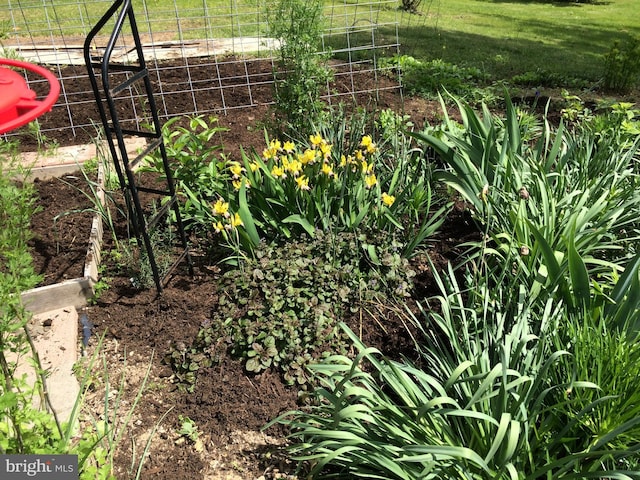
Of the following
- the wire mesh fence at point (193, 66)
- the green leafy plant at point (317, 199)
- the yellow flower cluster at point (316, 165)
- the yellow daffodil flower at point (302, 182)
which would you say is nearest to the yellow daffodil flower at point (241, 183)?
the green leafy plant at point (317, 199)

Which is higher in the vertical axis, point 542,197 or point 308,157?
point 308,157

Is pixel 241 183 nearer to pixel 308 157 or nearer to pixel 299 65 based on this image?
pixel 308 157

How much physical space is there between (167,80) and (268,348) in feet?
13.6

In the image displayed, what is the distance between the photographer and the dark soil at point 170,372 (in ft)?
6.95

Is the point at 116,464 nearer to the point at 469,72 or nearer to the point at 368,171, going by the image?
the point at 368,171

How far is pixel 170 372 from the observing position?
2.48m

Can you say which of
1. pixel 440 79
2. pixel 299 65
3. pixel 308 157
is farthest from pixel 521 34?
pixel 308 157

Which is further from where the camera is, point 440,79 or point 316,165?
point 440,79

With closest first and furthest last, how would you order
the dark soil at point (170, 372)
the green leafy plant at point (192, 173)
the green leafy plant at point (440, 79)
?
the dark soil at point (170, 372), the green leafy plant at point (192, 173), the green leafy plant at point (440, 79)

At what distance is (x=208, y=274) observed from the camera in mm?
3049

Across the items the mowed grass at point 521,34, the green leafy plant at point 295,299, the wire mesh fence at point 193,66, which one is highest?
the wire mesh fence at point 193,66

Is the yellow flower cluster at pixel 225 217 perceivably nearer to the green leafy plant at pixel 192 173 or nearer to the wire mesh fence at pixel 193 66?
the green leafy plant at pixel 192 173

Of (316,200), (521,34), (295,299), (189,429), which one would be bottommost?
(521,34)

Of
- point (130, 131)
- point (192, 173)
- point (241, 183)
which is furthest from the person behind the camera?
point (192, 173)
